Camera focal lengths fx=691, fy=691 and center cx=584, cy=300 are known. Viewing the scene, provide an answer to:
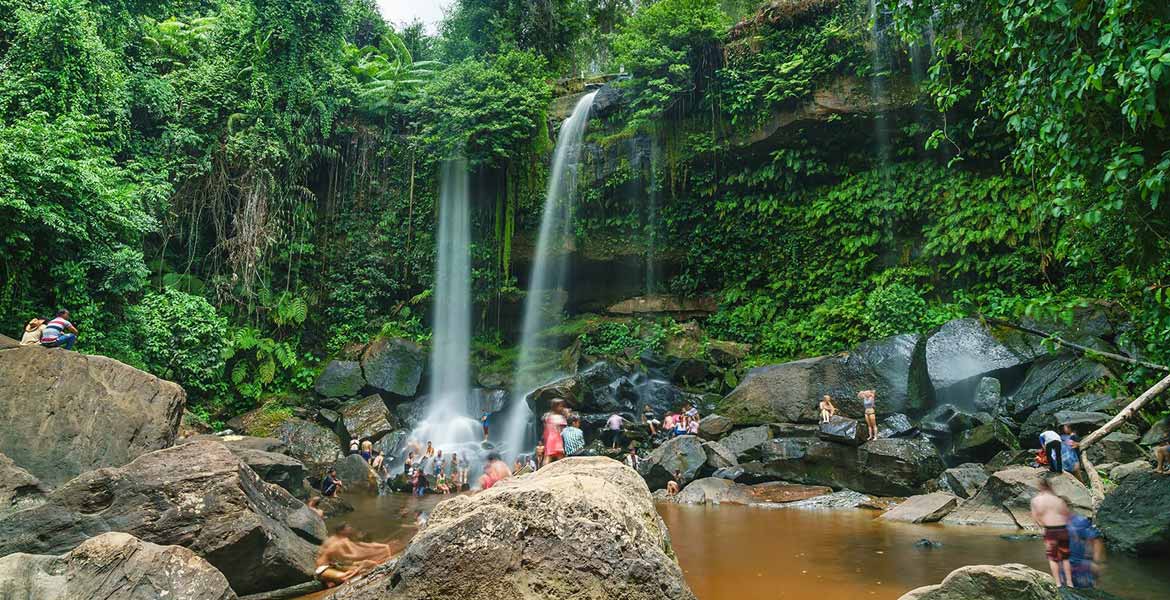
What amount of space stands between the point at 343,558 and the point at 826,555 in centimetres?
500

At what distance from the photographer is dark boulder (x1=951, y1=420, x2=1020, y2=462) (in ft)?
36.4

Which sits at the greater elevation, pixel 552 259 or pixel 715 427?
pixel 552 259

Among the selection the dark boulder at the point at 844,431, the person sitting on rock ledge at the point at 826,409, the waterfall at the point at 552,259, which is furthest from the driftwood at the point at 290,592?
the waterfall at the point at 552,259

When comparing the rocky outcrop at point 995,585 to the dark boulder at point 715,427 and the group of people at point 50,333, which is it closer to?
the dark boulder at point 715,427

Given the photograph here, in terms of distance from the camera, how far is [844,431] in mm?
11828

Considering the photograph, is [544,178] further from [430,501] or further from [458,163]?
[430,501]

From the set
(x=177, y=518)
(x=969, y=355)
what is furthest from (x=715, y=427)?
(x=177, y=518)

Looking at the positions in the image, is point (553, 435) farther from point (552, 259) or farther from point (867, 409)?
point (552, 259)

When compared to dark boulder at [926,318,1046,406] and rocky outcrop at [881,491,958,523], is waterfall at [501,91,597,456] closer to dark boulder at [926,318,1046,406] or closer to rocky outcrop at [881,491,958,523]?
dark boulder at [926,318,1046,406]

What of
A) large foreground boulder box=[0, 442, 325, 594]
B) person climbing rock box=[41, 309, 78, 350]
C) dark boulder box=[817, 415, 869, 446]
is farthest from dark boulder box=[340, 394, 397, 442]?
dark boulder box=[817, 415, 869, 446]

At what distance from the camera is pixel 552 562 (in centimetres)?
342

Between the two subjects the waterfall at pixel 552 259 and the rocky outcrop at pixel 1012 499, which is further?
the waterfall at pixel 552 259

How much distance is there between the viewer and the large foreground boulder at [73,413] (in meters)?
8.50

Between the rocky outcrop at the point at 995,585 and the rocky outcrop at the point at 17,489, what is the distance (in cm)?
795
